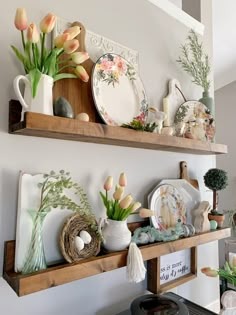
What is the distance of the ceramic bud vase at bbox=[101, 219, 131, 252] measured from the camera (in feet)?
2.96

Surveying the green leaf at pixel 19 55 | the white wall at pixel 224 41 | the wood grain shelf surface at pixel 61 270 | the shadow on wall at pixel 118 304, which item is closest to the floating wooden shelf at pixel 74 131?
the green leaf at pixel 19 55

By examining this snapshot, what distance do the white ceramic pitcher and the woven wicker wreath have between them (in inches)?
14.1

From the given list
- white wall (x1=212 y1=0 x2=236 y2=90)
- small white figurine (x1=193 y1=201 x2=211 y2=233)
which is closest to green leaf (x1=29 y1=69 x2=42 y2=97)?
small white figurine (x1=193 y1=201 x2=211 y2=233)

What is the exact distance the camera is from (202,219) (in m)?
1.23

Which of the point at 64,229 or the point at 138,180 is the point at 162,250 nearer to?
the point at 138,180

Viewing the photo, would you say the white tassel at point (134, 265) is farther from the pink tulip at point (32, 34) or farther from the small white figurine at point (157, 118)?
the pink tulip at point (32, 34)

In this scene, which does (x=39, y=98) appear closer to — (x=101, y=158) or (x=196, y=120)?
(x=101, y=158)

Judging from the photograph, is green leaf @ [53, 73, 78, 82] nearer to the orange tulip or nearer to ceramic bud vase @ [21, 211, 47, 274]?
the orange tulip

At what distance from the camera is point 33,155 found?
839mm

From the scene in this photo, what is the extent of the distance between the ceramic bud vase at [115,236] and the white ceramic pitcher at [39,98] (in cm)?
43

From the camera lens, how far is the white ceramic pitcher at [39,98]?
0.76 metres

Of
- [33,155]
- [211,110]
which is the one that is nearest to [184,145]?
[211,110]

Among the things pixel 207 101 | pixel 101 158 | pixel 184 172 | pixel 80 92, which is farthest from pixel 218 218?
pixel 80 92

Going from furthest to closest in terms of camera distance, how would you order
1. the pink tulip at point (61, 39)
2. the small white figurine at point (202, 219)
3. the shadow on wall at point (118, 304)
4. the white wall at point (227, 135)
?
the white wall at point (227, 135), the small white figurine at point (202, 219), the shadow on wall at point (118, 304), the pink tulip at point (61, 39)
